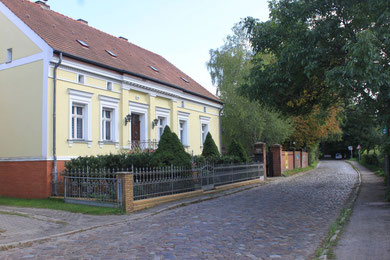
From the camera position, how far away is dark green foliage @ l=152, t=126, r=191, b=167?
1384 centimetres

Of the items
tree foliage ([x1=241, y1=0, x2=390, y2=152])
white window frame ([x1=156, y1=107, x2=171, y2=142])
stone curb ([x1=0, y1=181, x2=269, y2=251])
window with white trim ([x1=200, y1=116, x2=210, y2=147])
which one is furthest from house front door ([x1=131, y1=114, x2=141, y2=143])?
tree foliage ([x1=241, y1=0, x2=390, y2=152])

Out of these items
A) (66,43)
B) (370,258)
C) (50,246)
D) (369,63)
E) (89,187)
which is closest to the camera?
(370,258)

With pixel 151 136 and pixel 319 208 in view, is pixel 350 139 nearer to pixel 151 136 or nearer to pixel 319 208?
pixel 151 136

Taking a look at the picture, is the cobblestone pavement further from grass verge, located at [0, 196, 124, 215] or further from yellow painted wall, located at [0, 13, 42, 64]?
yellow painted wall, located at [0, 13, 42, 64]

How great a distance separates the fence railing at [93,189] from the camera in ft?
37.7

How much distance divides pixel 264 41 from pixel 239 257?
9.31m

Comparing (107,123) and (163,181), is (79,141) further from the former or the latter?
(163,181)

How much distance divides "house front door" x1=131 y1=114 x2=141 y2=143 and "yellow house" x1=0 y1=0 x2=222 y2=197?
0.18ft

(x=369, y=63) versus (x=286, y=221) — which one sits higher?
(x=369, y=63)

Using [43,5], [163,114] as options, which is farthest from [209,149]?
[43,5]

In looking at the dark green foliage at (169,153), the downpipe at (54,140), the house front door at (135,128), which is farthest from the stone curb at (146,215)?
the house front door at (135,128)

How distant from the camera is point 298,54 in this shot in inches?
439

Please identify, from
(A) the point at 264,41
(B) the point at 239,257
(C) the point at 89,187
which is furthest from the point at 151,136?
(B) the point at 239,257

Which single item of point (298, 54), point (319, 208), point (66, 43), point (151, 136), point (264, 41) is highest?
point (66, 43)
